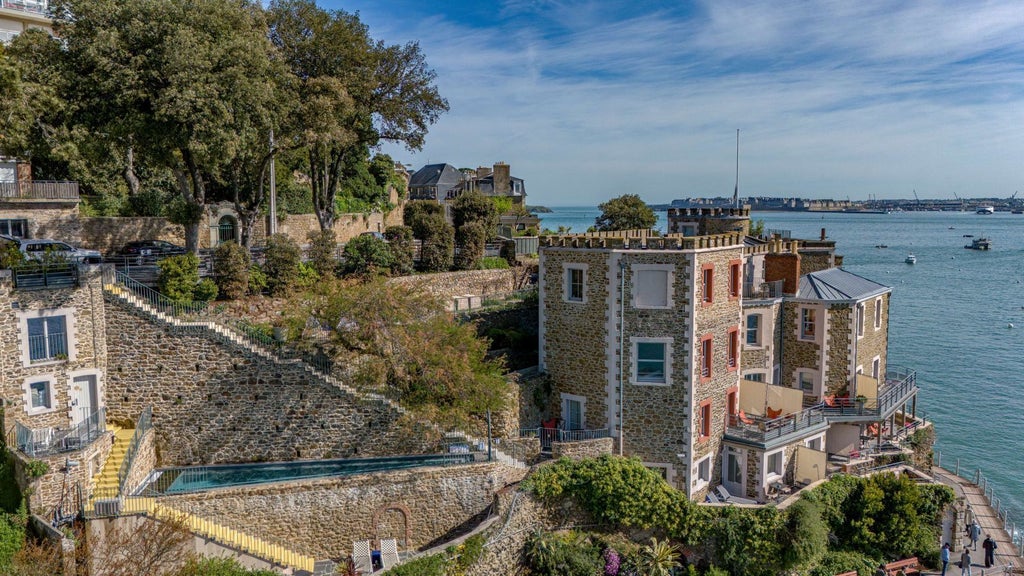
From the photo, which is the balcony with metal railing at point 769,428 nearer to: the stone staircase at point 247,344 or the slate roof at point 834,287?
the slate roof at point 834,287

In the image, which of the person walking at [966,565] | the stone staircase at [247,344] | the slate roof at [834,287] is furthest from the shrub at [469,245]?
the person walking at [966,565]

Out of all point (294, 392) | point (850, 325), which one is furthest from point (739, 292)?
point (294, 392)

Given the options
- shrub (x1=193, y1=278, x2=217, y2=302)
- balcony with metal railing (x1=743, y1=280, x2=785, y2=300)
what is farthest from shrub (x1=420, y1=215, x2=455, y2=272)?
balcony with metal railing (x1=743, y1=280, x2=785, y2=300)

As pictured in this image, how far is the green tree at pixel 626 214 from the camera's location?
51.1 m

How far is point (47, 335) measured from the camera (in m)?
22.1

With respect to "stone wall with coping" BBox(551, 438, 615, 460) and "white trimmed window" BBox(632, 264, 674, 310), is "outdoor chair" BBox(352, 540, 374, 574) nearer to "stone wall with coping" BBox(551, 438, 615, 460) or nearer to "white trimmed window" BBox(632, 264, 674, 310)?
"stone wall with coping" BBox(551, 438, 615, 460)

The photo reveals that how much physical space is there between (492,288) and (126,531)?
2236 centimetres

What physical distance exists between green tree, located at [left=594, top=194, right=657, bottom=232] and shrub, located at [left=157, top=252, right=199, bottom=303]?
3104cm

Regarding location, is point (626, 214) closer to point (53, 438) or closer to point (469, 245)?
point (469, 245)

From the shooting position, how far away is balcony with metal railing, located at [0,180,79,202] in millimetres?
32438

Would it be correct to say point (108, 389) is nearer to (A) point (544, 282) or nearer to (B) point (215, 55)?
(B) point (215, 55)

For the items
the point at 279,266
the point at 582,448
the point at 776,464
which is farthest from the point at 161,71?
the point at 776,464

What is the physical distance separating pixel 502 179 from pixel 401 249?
44187 mm

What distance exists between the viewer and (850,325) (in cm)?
3288
